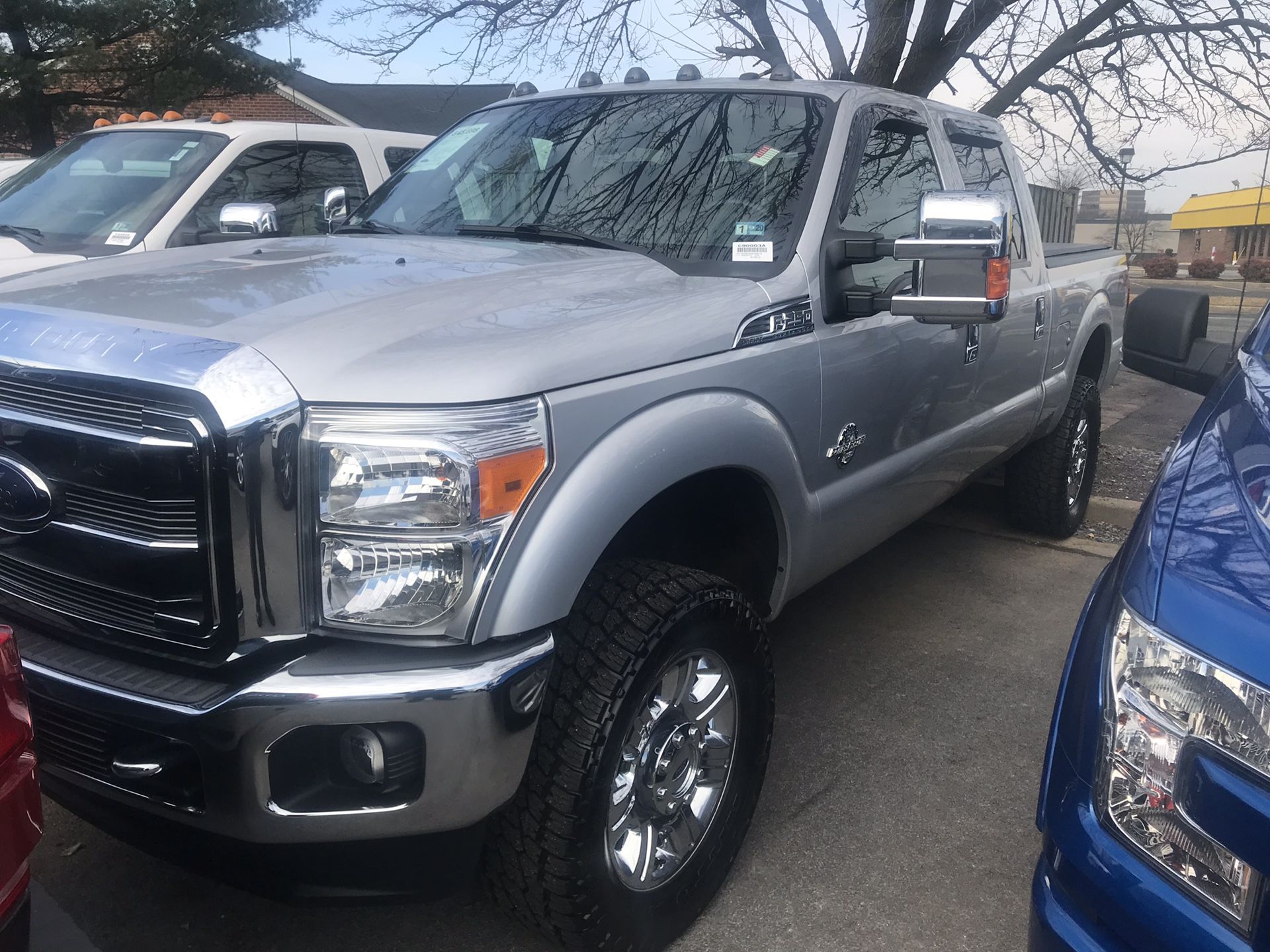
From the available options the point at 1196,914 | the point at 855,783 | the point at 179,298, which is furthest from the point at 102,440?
the point at 855,783

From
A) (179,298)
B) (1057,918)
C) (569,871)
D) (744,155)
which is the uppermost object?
(744,155)

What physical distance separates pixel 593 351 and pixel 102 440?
0.87 meters

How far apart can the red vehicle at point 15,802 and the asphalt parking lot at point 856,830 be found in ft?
2.13

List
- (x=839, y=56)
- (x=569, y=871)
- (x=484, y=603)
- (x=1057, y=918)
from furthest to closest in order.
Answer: (x=839, y=56), (x=569, y=871), (x=484, y=603), (x=1057, y=918)

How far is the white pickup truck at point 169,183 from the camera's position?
5328mm

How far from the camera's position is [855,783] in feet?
10.0

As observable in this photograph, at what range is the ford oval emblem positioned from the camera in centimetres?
196

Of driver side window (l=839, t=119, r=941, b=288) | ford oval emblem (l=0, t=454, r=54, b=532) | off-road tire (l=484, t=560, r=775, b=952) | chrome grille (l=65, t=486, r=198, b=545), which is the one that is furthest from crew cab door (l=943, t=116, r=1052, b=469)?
ford oval emblem (l=0, t=454, r=54, b=532)

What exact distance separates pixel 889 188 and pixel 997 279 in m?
0.87

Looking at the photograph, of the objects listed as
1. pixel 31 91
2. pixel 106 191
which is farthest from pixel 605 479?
pixel 31 91

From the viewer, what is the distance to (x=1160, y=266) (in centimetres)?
1447

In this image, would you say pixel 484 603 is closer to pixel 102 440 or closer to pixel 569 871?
pixel 569 871

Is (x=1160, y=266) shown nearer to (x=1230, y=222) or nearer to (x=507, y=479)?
(x=1230, y=222)

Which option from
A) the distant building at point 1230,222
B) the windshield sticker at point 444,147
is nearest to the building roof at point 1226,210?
the distant building at point 1230,222
